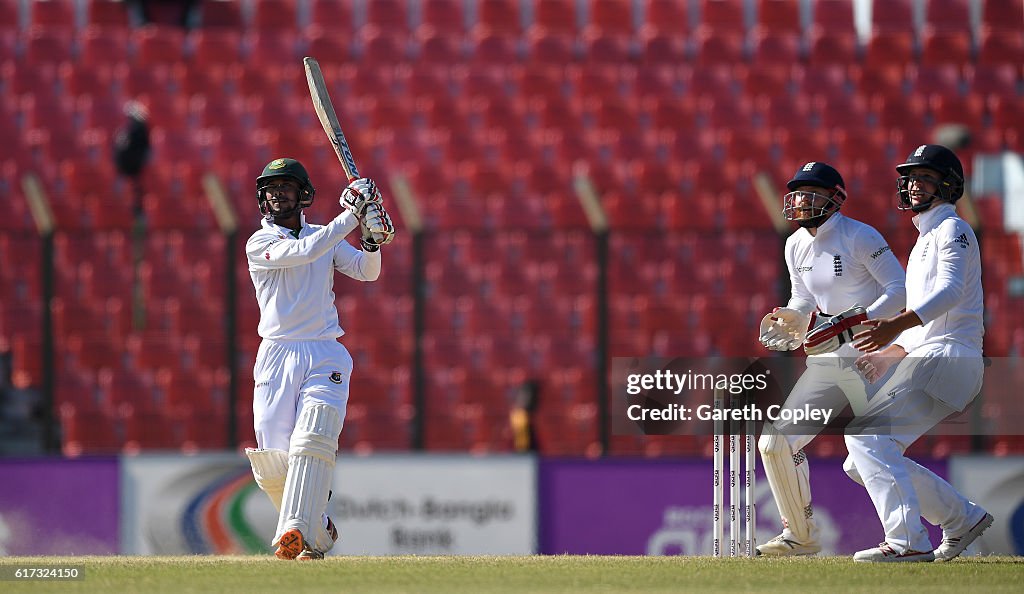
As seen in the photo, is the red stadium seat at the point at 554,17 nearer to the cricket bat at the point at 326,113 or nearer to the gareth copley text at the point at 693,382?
the gareth copley text at the point at 693,382

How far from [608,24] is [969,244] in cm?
1035

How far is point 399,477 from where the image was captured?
9664mm

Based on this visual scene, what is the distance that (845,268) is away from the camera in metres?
6.74

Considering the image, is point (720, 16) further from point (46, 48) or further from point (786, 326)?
point (786, 326)

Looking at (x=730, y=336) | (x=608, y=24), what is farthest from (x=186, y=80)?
(x=730, y=336)

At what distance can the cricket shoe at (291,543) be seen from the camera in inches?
256

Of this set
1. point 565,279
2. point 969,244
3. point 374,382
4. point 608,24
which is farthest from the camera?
point 608,24

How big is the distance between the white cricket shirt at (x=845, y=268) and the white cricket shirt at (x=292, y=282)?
1.90 m

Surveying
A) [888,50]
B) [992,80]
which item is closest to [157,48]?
[888,50]

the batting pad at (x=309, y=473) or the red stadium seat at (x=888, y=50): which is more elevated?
the red stadium seat at (x=888, y=50)

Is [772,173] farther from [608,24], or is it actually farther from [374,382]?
[374,382]

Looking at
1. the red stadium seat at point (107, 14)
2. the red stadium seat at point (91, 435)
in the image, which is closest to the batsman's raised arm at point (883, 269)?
the red stadium seat at point (91, 435)

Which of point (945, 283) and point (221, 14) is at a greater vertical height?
point (221, 14)

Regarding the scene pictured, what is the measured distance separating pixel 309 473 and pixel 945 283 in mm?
2747
